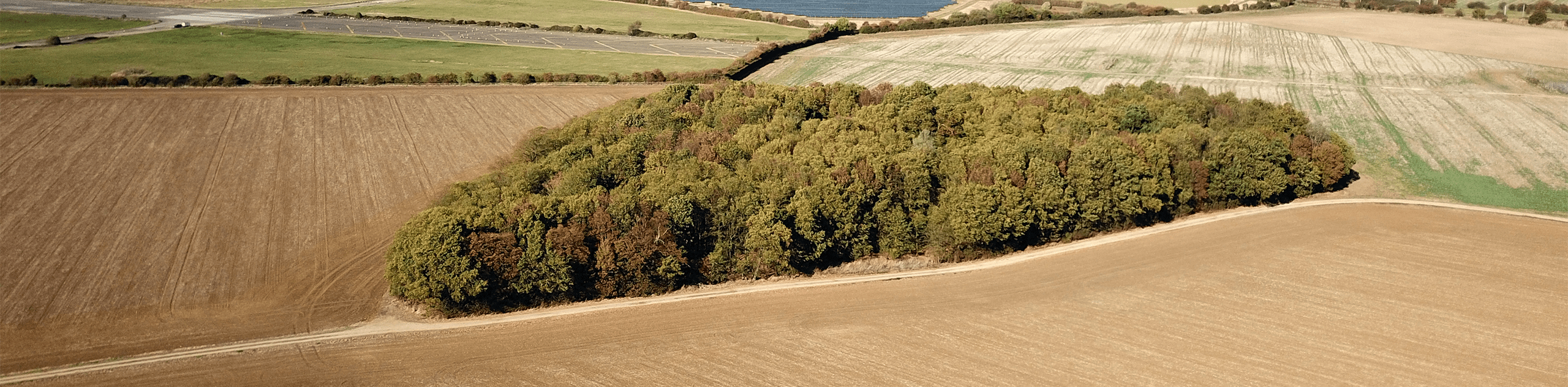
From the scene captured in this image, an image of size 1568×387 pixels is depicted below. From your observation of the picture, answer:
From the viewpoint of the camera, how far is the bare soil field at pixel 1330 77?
4603cm

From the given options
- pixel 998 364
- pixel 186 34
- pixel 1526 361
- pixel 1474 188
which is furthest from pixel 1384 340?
pixel 186 34

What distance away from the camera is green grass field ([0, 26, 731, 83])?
7050 centimetres

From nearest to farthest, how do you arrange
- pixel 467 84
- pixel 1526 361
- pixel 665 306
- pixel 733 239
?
pixel 1526 361, pixel 665 306, pixel 733 239, pixel 467 84

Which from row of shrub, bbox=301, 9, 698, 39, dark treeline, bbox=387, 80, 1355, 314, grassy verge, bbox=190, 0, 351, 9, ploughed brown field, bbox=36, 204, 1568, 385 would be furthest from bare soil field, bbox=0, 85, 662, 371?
grassy verge, bbox=190, 0, 351, 9

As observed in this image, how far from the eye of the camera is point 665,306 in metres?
33.1

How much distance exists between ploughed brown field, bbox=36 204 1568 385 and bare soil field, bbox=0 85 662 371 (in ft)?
10.6

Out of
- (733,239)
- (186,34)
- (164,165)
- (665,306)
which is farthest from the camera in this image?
(186,34)

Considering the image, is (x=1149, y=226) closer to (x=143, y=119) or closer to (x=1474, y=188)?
(x=1474, y=188)

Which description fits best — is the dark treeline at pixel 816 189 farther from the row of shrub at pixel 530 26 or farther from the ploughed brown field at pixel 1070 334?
the row of shrub at pixel 530 26

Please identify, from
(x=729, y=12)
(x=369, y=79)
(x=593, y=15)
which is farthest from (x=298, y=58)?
(x=729, y=12)

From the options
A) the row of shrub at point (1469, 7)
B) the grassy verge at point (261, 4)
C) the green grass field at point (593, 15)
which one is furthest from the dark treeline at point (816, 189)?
the grassy verge at point (261, 4)

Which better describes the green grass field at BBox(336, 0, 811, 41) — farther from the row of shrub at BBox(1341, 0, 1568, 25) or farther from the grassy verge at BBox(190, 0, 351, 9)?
the row of shrub at BBox(1341, 0, 1568, 25)

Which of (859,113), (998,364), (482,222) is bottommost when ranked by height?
(998,364)

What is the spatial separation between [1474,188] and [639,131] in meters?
44.4
